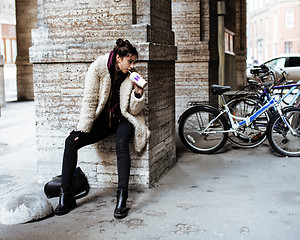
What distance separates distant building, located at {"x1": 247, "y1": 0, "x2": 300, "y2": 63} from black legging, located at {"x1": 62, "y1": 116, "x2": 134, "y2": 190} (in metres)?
42.7

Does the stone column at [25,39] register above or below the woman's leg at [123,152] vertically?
above

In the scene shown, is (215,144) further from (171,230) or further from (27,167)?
(171,230)

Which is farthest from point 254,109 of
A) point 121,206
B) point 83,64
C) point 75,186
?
point 121,206

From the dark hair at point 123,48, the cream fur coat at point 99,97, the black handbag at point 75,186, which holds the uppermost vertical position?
the dark hair at point 123,48

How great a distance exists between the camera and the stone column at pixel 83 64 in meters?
5.34

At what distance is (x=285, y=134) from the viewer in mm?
6980

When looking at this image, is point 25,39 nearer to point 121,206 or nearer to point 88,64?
point 88,64

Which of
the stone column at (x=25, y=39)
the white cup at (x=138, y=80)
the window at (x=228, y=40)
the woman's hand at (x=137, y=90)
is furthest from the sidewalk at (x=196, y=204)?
the stone column at (x=25, y=39)

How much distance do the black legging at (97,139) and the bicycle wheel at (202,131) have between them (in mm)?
2477

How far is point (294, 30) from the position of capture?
Result: 49.8m

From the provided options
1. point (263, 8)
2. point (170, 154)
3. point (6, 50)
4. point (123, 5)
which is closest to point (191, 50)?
point (170, 154)

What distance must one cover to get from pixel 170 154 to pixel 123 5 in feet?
7.06

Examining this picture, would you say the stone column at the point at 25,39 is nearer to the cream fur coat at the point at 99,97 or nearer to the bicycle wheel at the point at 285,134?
the bicycle wheel at the point at 285,134

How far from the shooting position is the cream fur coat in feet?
15.6
